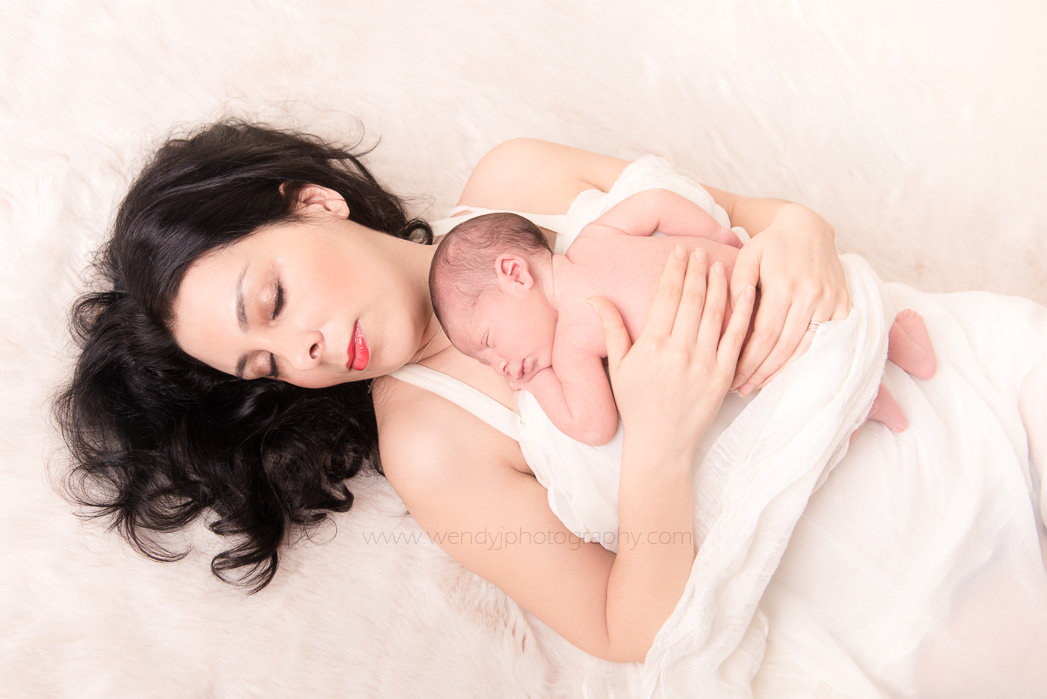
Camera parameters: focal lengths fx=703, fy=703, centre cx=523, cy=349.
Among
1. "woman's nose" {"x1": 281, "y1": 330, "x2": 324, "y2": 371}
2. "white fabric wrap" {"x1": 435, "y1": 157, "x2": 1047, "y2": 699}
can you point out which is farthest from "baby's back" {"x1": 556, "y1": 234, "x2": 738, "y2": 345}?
"woman's nose" {"x1": 281, "y1": 330, "x2": 324, "y2": 371}

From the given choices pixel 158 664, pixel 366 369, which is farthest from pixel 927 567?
pixel 158 664

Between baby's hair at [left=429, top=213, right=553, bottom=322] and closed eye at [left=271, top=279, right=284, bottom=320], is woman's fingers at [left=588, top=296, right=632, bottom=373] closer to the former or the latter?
baby's hair at [left=429, top=213, right=553, bottom=322]

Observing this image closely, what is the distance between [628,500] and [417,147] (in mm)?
1346

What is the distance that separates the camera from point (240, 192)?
5.30 ft

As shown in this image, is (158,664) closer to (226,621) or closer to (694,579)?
(226,621)

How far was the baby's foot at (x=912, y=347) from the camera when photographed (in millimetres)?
1476

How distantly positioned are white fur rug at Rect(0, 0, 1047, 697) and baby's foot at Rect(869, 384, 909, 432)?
2.51 feet

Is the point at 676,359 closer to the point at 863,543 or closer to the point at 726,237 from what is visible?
the point at 726,237

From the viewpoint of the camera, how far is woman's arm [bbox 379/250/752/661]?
1.35 meters

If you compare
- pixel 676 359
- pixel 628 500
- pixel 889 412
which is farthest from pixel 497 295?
pixel 889 412

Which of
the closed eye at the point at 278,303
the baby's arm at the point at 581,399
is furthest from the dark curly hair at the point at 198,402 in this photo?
the baby's arm at the point at 581,399

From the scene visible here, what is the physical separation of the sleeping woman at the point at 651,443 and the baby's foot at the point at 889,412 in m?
0.03

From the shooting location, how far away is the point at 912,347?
1.48 meters

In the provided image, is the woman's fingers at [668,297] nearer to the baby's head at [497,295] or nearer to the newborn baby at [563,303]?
the newborn baby at [563,303]
